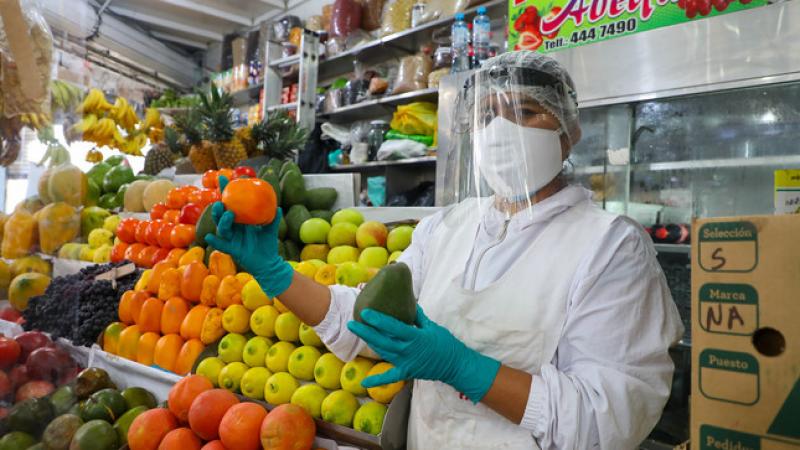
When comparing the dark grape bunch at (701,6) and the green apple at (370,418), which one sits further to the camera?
the dark grape bunch at (701,6)

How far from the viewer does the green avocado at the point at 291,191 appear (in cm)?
262

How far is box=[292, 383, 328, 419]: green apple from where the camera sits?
5.21 ft

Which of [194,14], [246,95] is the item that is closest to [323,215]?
[246,95]

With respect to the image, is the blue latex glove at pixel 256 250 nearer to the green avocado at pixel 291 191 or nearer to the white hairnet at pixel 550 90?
the white hairnet at pixel 550 90

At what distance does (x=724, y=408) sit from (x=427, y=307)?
0.82 m

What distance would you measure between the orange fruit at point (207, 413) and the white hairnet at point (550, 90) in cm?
131

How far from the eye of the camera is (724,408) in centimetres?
63

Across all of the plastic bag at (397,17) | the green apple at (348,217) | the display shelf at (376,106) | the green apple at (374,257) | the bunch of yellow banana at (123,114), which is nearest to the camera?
the green apple at (374,257)

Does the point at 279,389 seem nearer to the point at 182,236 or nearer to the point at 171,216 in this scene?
the point at 182,236

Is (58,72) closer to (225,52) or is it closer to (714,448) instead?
(714,448)

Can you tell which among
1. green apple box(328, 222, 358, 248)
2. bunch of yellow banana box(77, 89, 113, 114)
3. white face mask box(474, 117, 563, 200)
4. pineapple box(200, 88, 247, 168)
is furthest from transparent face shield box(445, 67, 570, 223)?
bunch of yellow banana box(77, 89, 113, 114)

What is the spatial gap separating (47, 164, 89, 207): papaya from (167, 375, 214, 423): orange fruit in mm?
699

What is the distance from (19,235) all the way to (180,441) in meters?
0.81

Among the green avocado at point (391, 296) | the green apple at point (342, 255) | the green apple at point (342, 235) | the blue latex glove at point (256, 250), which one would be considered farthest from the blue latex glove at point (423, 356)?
the green apple at point (342, 235)
